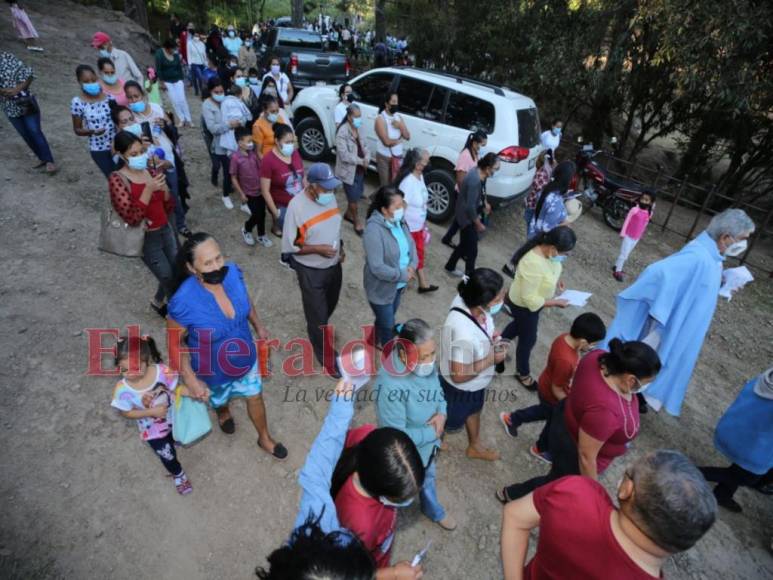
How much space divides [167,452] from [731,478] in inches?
A: 162

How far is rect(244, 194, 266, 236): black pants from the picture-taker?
542 cm

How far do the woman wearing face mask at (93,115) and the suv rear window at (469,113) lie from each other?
4.51 m

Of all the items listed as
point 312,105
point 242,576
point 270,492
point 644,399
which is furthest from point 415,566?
point 312,105

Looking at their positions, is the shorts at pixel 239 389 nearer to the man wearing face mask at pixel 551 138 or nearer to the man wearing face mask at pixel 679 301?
the man wearing face mask at pixel 679 301

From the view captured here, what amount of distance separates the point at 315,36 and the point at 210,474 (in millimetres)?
13183

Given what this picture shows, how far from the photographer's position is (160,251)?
12.8 ft

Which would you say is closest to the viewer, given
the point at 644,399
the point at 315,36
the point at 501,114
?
the point at 644,399

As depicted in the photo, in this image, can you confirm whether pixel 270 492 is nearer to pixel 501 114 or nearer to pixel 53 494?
pixel 53 494

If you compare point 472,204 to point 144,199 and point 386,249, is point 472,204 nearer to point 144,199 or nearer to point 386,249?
point 386,249

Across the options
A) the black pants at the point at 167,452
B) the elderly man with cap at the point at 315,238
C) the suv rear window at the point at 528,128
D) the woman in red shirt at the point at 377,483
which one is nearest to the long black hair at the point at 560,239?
the elderly man with cap at the point at 315,238

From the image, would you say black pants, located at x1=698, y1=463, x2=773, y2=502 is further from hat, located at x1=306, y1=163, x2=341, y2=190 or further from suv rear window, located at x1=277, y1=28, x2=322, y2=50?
suv rear window, located at x1=277, y1=28, x2=322, y2=50

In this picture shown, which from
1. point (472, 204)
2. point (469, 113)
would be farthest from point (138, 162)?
point (469, 113)

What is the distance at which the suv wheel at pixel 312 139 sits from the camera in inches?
305

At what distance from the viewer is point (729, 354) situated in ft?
17.5
